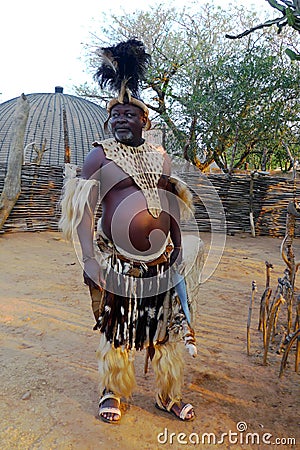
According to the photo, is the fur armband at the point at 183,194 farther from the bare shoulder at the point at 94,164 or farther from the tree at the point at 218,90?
the tree at the point at 218,90

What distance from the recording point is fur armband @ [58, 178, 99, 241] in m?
1.83

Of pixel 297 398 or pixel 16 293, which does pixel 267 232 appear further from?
pixel 297 398

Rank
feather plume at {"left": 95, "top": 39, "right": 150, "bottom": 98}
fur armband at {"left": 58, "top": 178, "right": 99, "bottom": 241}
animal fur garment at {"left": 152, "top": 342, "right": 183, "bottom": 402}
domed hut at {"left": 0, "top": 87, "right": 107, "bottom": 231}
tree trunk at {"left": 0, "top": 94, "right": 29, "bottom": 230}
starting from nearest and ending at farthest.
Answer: fur armband at {"left": 58, "top": 178, "right": 99, "bottom": 241} → feather plume at {"left": 95, "top": 39, "right": 150, "bottom": 98} → animal fur garment at {"left": 152, "top": 342, "right": 183, "bottom": 402} → tree trunk at {"left": 0, "top": 94, "right": 29, "bottom": 230} → domed hut at {"left": 0, "top": 87, "right": 107, "bottom": 231}

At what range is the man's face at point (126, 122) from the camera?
1.90 m

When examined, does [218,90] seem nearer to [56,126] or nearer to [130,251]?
[56,126]

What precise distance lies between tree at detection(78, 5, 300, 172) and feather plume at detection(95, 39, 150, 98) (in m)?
6.12

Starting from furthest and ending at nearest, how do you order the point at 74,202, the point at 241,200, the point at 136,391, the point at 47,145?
1. the point at 47,145
2. the point at 241,200
3. the point at 136,391
4. the point at 74,202

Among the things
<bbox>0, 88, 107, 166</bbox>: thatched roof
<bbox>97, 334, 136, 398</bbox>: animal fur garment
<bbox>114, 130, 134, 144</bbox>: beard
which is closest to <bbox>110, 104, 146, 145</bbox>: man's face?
<bbox>114, 130, 134, 144</bbox>: beard

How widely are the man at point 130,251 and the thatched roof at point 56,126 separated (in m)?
10.4

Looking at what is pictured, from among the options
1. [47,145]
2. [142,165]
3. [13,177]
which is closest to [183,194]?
[142,165]

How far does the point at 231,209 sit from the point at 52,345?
591 centimetres

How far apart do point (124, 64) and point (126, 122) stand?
0.30m

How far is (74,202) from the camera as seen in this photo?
1.85 m

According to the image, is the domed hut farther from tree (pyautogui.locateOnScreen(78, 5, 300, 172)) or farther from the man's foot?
the man's foot
